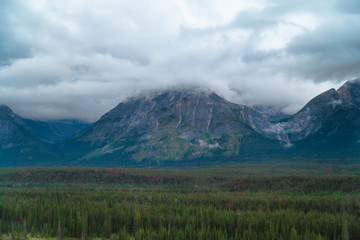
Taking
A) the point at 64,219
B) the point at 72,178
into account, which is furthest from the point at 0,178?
the point at 64,219

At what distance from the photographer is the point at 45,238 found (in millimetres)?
17266

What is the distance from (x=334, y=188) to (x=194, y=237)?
65.1 meters

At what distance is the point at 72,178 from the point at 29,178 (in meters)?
20.4

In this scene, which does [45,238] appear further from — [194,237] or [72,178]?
[72,178]

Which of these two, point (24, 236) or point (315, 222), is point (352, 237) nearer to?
point (315, 222)

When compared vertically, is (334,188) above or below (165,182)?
above

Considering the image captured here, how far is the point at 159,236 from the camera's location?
55.4 feet

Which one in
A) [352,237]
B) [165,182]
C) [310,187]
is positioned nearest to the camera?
[352,237]

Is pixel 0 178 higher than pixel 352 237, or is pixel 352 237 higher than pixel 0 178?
pixel 352 237

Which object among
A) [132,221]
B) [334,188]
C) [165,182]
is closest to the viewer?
[132,221]

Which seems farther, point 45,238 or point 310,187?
point 310,187

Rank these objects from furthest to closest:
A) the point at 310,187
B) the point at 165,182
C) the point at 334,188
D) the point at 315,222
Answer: the point at 165,182
the point at 310,187
the point at 334,188
the point at 315,222

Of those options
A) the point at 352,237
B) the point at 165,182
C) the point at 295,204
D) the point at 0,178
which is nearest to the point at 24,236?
the point at 352,237

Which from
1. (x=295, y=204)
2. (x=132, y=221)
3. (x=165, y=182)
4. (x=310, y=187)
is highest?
(x=132, y=221)
